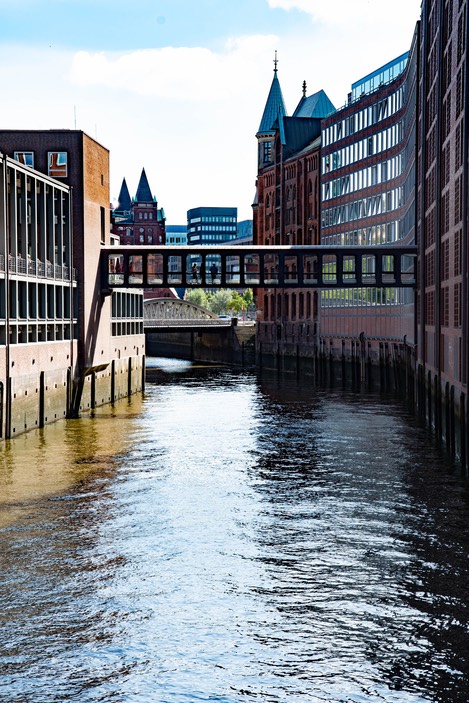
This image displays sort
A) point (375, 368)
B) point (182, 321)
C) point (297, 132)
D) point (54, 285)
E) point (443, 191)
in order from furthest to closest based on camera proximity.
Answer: point (297, 132) → point (182, 321) → point (375, 368) → point (54, 285) → point (443, 191)

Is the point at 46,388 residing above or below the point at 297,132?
below

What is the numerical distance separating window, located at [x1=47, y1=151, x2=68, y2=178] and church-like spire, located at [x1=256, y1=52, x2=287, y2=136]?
77506 mm

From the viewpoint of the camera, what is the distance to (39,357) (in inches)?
2351

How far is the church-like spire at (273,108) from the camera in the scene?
144m

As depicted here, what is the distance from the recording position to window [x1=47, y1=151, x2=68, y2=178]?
69000mm

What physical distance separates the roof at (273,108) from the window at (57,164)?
3033 inches

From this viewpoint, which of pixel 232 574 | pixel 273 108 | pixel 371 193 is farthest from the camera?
pixel 273 108

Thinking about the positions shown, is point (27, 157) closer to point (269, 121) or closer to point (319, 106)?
point (319, 106)

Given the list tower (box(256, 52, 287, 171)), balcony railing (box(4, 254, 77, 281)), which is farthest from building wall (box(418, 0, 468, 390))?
tower (box(256, 52, 287, 171))

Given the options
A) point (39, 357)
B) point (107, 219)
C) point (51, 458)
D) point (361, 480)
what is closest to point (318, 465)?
point (361, 480)

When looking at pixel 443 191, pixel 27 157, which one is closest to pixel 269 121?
pixel 27 157

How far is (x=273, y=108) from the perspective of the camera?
145750mm

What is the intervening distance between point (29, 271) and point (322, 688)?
143ft

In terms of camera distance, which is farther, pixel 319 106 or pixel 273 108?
pixel 273 108
